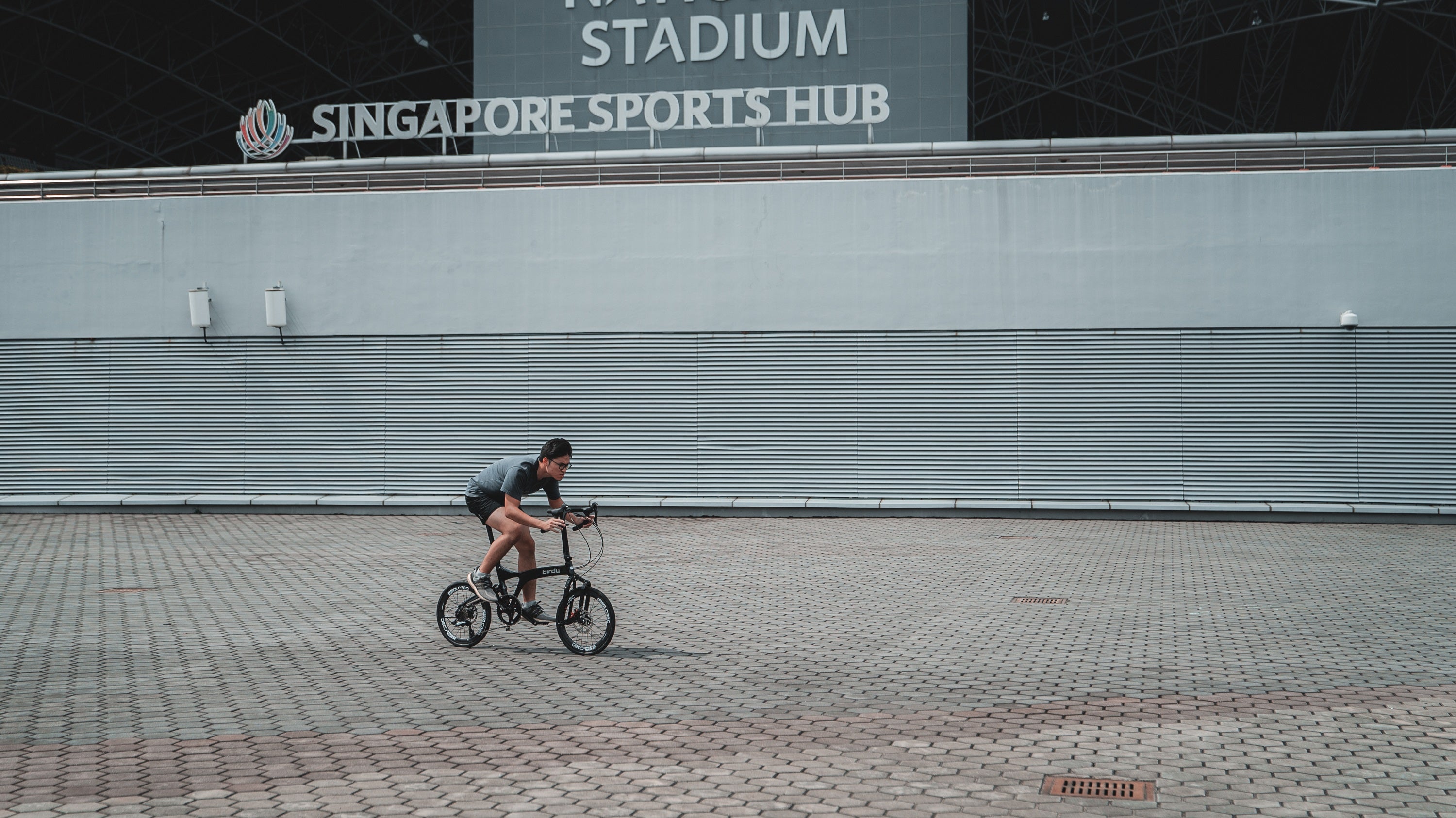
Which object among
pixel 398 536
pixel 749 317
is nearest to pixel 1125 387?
pixel 749 317

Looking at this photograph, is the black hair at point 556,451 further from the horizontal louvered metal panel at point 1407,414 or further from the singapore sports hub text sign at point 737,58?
the singapore sports hub text sign at point 737,58

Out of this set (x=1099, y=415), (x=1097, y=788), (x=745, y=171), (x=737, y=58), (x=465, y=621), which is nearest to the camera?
(x=1097, y=788)

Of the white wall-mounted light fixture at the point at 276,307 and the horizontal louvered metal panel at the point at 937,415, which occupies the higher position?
the white wall-mounted light fixture at the point at 276,307

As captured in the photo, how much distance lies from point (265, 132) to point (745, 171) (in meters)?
9.11

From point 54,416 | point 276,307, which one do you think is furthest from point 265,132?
point 54,416

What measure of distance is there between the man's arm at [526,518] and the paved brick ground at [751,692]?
38.6 inches

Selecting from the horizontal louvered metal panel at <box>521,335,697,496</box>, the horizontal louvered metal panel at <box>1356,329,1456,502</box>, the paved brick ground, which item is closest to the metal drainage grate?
the paved brick ground

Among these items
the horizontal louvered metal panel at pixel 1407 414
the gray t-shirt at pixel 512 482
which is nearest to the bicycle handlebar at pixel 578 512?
the gray t-shirt at pixel 512 482

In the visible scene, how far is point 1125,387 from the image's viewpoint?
19.8 metres

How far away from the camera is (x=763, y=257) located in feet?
67.2

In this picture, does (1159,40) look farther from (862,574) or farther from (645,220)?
(862,574)

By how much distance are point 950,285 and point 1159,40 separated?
24.0 meters

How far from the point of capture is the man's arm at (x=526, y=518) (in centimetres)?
849

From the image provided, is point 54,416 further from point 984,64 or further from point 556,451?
A: point 984,64
